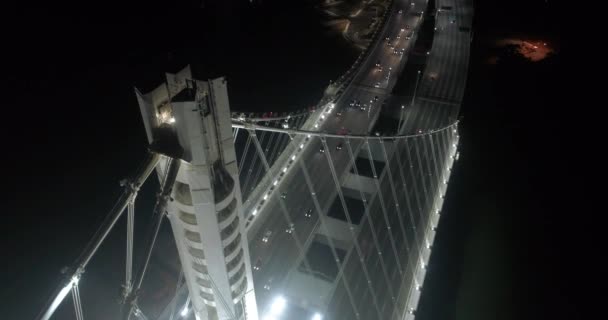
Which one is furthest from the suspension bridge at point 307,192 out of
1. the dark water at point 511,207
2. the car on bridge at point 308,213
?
the dark water at point 511,207

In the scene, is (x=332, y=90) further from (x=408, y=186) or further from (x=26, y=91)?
(x=26, y=91)

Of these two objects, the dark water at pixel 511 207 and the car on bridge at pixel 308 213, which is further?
the car on bridge at pixel 308 213

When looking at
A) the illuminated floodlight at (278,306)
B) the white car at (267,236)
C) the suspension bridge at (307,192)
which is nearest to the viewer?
the suspension bridge at (307,192)

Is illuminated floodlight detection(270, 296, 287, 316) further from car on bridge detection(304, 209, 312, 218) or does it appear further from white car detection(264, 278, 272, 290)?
car on bridge detection(304, 209, 312, 218)

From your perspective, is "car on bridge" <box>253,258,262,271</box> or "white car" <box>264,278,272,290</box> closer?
"white car" <box>264,278,272,290</box>

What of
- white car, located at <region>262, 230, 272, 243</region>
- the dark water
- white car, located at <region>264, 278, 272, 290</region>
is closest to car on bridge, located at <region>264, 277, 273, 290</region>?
white car, located at <region>264, 278, 272, 290</region>

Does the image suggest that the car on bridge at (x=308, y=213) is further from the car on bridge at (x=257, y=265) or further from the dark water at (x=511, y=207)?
the dark water at (x=511, y=207)

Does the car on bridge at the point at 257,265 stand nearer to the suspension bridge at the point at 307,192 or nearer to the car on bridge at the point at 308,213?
the suspension bridge at the point at 307,192

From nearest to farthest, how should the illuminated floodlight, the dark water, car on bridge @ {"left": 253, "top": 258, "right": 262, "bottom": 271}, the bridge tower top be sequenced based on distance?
the bridge tower top < the illuminated floodlight < car on bridge @ {"left": 253, "top": 258, "right": 262, "bottom": 271} < the dark water

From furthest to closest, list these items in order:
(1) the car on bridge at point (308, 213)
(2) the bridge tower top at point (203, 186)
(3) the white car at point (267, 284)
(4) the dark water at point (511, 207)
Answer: (1) the car on bridge at point (308, 213)
(4) the dark water at point (511, 207)
(3) the white car at point (267, 284)
(2) the bridge tower top at point (203, 186)

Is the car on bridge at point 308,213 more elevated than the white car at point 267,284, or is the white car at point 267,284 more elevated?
the car on bridge at point 308,213

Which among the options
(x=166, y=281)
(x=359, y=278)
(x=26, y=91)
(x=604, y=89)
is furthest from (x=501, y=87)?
(x=26, y=91)
